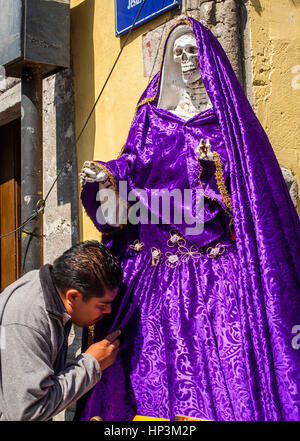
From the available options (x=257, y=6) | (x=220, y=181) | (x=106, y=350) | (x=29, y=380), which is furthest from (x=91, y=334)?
(x=257, y=6)

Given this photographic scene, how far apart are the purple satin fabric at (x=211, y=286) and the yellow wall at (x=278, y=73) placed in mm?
453

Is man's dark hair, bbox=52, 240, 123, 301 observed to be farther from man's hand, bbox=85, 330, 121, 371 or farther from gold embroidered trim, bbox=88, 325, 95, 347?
gold embroidered trim, bbox=88, 325, 95, 347

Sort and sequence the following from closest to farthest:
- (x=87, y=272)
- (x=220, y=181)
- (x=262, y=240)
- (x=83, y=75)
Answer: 1. (x=87, y=272)
2. (x=262, y=240)
3. (x=220, y=181)
4. (x=83, y=75)

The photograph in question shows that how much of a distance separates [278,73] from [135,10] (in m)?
0.97

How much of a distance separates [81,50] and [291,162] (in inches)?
67.8

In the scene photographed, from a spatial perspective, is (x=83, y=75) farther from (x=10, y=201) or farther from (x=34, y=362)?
(x=34, y=362)

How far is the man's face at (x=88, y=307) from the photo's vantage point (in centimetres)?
193

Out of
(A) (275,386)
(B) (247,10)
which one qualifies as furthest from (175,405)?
(B) (247,10)

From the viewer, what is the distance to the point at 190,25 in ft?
8.09

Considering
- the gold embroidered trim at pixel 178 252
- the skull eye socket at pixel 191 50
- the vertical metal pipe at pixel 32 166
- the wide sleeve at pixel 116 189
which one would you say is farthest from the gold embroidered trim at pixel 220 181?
the vertical metal pipe at pixel 32 166

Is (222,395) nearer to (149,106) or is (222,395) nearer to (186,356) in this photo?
(186,356)

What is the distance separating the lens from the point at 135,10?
10.6 feet

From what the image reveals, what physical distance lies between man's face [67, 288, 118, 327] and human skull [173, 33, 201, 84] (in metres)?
1.09

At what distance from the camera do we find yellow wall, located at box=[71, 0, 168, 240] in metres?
3.26
